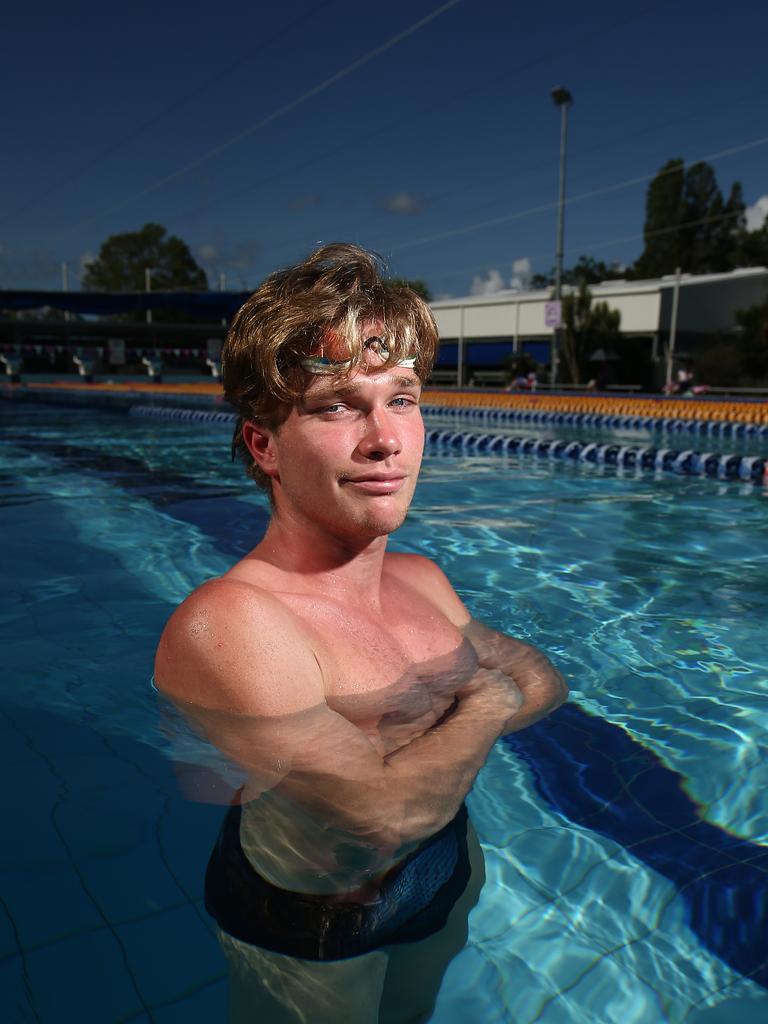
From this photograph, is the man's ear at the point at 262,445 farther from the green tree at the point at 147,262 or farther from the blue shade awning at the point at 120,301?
the green tree at the point at 147,262

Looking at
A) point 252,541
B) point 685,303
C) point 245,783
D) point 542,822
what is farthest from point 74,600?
point 685,303

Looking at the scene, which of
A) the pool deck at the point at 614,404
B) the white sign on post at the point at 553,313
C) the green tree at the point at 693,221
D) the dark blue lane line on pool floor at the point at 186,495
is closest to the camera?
the dark blue lane line on pool floor at the point at 186,495

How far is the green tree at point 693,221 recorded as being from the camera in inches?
2345

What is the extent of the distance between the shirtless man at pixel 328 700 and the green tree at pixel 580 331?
25.3 metres

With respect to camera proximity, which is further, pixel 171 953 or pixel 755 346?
pixel 755 346

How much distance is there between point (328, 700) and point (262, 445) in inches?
24.0

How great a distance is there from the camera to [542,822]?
2225mm

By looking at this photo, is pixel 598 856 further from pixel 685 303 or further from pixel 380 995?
pixel 685 303

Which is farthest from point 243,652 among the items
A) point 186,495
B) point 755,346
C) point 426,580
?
point 755,346

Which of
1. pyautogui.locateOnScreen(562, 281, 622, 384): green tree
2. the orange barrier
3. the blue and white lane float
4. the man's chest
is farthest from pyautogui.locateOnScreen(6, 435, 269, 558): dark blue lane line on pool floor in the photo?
pyautogui.locateOnScreen(562, 281, 622, 384): green tree

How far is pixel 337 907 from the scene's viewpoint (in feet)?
4.92

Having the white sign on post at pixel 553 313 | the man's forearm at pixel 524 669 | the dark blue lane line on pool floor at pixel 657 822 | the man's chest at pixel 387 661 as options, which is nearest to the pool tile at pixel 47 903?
the man's chest at pixel 387 661

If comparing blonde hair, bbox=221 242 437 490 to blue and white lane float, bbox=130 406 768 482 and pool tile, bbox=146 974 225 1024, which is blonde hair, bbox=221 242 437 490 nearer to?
pool tile, bbox=146 974 225 1024

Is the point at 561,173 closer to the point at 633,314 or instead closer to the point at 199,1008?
the point at 633,314
